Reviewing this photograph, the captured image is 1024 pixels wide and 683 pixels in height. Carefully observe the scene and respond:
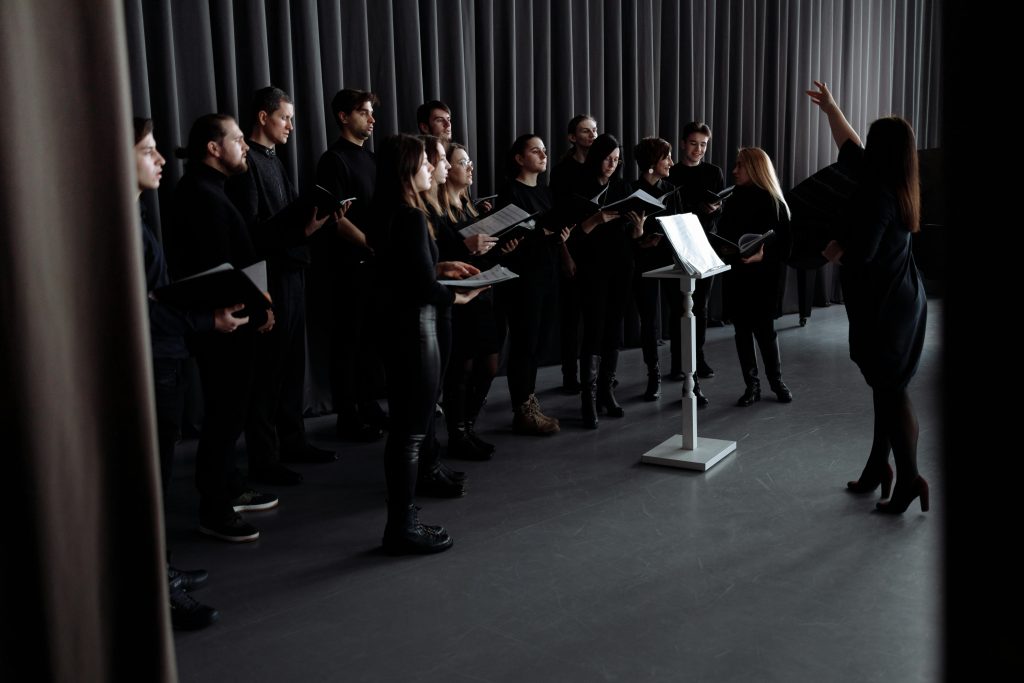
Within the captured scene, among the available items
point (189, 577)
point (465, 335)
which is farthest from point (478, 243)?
point (189, 577)

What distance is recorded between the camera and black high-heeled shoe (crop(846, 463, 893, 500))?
3.24 m

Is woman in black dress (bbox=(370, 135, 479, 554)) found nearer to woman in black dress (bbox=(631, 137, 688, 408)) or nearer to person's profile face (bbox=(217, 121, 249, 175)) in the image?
person's profile face (bbox=(217, 121, 249, 175))

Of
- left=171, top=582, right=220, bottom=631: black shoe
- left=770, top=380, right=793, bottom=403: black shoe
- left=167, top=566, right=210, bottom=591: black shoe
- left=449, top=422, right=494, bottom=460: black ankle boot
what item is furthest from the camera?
left=770, top=380, right=793, bottom=403: black shoe

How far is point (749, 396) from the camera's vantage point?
15.4ft

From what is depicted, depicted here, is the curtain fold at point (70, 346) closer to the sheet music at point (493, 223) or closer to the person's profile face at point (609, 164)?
the sheet music at point (493, 223)

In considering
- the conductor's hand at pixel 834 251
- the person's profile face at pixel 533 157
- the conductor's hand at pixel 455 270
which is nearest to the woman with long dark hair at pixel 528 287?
the person's profile face at pixel 533 157

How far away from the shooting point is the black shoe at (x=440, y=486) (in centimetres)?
337

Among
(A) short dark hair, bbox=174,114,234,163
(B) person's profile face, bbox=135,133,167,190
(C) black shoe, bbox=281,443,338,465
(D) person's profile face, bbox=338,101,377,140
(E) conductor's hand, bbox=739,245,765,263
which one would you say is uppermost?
(D) person's profile face, bbox=338,101,377,140

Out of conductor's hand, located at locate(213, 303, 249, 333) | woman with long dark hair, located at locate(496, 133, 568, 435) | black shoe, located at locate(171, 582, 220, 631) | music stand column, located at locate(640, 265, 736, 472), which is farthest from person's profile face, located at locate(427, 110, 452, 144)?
black shoe, located at locate(171, 582, 220, 631)

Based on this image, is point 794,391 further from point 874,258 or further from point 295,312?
point 295,312

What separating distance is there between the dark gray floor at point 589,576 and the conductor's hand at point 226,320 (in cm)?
75

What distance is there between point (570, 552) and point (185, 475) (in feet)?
5.90

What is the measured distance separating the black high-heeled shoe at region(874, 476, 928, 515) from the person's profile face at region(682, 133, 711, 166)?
9.47 ft

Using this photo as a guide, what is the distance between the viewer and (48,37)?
70 centimetres
